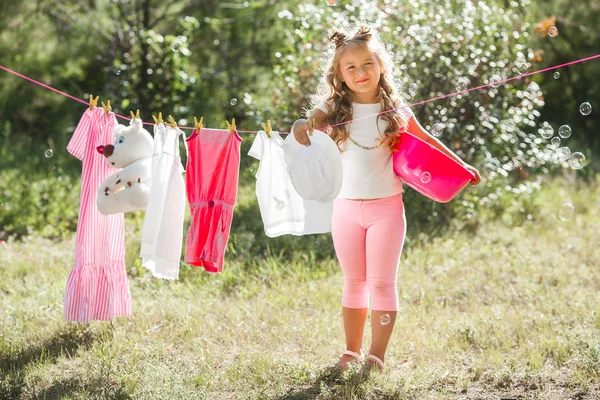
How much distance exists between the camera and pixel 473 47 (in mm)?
5949

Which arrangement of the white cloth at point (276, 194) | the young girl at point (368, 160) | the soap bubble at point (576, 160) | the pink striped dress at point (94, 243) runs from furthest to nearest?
the soap bubble at point (576, 160) < the pink striped dress at point (94, 243) < the white cloth at point (276, 194) < the young girl at point (368, 160)

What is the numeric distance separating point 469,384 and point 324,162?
1174 millimetres

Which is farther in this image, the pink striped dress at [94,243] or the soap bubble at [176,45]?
the soap bubble at [176,45]

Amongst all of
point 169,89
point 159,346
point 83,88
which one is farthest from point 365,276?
point 83,88

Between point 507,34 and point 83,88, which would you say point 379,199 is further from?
point 83,88

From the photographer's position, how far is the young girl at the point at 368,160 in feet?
Answer: 11.1

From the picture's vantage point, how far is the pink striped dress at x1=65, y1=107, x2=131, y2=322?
12.6 feet

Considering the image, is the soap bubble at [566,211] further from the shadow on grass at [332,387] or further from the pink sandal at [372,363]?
the shadow on grass at [332,387]

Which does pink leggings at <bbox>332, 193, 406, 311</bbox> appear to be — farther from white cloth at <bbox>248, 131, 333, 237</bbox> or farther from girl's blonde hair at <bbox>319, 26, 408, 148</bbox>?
girl's blonde hair at <bbox>319, 26, 408, 148</bbox>

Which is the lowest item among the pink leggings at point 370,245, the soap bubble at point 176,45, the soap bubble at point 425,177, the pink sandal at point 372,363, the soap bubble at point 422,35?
the pink sandal at point 372,363

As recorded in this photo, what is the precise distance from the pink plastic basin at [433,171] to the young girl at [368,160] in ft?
0.21

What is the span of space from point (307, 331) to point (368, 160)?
1.08 m

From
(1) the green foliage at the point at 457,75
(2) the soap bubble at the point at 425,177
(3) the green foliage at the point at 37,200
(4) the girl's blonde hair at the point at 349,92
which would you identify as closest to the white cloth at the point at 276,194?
(4) the girl's blonde hair at the point at 349,92

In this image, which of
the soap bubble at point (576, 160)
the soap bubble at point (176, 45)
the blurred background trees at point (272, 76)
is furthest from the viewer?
the soap bubble at point (176, 45)
